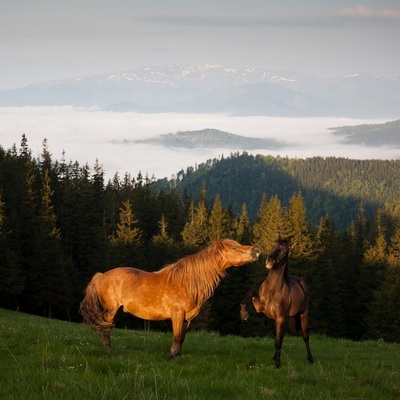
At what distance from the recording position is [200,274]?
12.2m

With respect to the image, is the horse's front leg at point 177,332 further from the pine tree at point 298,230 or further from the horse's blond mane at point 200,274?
the pine tree at point 298,230

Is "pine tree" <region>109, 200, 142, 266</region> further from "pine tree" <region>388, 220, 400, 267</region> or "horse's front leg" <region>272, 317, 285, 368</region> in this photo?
"horse's front leg" <region>272, 317, 285, 368</region>

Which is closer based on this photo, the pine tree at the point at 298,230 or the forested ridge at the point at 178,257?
the pine tree at the point at 298,230

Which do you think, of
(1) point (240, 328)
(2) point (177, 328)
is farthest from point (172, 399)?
(1) point (240, 328)

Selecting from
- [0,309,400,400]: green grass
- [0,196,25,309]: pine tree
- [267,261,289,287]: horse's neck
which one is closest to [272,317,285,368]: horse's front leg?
[0,309,400,400]: green grass

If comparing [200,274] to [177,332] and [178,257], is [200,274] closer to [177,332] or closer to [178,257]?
[177,332]

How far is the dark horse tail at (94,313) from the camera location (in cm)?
1265

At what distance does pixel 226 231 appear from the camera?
82812 mm

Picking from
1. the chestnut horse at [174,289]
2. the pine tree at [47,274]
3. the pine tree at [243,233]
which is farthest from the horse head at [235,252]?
the pine tree at [243,233]

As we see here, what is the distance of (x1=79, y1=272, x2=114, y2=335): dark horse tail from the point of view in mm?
12648

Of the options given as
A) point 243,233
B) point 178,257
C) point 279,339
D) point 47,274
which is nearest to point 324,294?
point 178,257

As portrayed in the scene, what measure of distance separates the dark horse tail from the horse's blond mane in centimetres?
191

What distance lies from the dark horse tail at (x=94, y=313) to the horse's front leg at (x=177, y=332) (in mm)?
1707

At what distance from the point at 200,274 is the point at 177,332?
4.59ft
